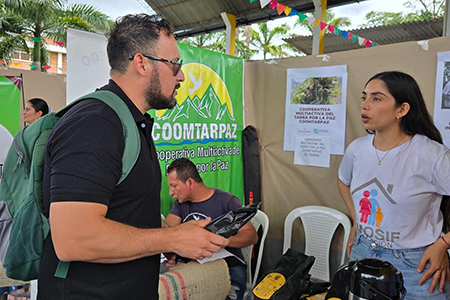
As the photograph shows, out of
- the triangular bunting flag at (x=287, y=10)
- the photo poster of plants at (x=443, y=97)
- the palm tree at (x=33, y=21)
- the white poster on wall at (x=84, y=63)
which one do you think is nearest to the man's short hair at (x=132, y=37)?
the white poster on wall at (x=84, y=63)

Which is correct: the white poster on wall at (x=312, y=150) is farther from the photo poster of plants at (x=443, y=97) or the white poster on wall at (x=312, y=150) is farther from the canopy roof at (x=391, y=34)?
the canopy roof at (x=391, y=34)

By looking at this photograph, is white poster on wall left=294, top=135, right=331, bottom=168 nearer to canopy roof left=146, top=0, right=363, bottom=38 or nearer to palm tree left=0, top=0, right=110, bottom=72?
canopy roof left=146, top=0, right=363, bottom=38

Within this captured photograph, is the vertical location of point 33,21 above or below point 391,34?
above

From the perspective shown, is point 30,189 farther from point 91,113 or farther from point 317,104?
point 317,104

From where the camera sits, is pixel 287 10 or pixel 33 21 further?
pixel 33 21

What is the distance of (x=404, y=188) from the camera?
5.83ft

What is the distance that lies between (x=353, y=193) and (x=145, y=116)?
136 cm

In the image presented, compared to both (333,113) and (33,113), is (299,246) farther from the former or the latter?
(33,113)

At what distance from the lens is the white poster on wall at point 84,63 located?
6.94ft

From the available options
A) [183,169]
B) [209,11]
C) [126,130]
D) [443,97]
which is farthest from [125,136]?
[209,11]

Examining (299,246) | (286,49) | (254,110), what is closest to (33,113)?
(254,110)

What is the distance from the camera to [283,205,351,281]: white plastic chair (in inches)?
111

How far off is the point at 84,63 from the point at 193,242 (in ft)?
5.19

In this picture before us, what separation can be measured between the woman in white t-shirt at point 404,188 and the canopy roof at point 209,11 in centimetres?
198
